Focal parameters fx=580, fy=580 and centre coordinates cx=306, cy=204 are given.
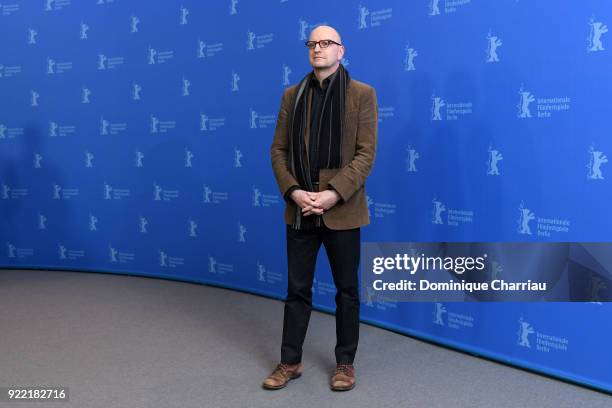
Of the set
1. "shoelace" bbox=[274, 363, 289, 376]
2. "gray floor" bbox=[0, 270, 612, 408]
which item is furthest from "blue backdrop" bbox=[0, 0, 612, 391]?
"shoelace" bbox=[274, 363, 289, 376]

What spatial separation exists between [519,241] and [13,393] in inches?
97.9

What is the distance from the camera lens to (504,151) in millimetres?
2939

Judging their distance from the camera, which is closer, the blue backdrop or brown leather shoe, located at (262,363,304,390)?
brown leather shoe, located at (262,363,304,390)

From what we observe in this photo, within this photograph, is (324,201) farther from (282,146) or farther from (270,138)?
(270,138)

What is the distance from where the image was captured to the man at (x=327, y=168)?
8.16 ft

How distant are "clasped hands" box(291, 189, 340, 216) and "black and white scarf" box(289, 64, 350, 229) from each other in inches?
2.1

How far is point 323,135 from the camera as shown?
251 centimetres

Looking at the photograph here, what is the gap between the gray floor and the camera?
2551 millimetres

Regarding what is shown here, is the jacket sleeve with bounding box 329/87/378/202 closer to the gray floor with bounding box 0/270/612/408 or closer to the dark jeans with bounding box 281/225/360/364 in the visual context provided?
the dark jeans with bounding box 281/225/360/364

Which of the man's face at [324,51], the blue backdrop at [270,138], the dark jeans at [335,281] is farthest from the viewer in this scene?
the blue backdrop at [270,138]

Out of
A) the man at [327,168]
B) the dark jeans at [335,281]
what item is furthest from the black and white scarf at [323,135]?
the dark jeans at [335,281]

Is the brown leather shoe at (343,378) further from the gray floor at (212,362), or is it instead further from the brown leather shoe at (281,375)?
the brown leather shoe at (281,375)

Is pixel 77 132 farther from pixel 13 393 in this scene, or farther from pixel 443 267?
pixel 443 267

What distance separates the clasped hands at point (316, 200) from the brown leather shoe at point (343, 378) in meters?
0.76
